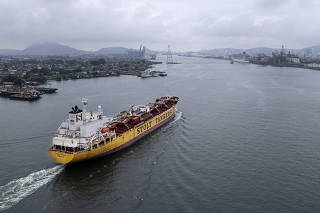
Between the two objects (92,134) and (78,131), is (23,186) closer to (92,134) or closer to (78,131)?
(78,131)

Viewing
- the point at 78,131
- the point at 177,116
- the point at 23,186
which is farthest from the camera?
the point at 177,116

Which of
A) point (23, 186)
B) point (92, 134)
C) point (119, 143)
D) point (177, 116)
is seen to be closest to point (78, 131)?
point (92, 134)

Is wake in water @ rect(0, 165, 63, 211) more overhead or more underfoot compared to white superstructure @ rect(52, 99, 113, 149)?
more underfoot

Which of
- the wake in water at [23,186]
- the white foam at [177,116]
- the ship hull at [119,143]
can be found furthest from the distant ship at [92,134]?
the white foam at [177,116]

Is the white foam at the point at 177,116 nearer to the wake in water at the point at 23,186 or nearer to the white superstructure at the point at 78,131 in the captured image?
the white superstructure at the point at 78,131

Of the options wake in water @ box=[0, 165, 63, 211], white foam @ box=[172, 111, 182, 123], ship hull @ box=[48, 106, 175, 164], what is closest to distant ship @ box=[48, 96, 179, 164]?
ship hull @ box=[48, 106, 175, 164]

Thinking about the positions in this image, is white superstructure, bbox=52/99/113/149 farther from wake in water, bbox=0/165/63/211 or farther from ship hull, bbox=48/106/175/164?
wake in water, bbox=0/165/63/211
